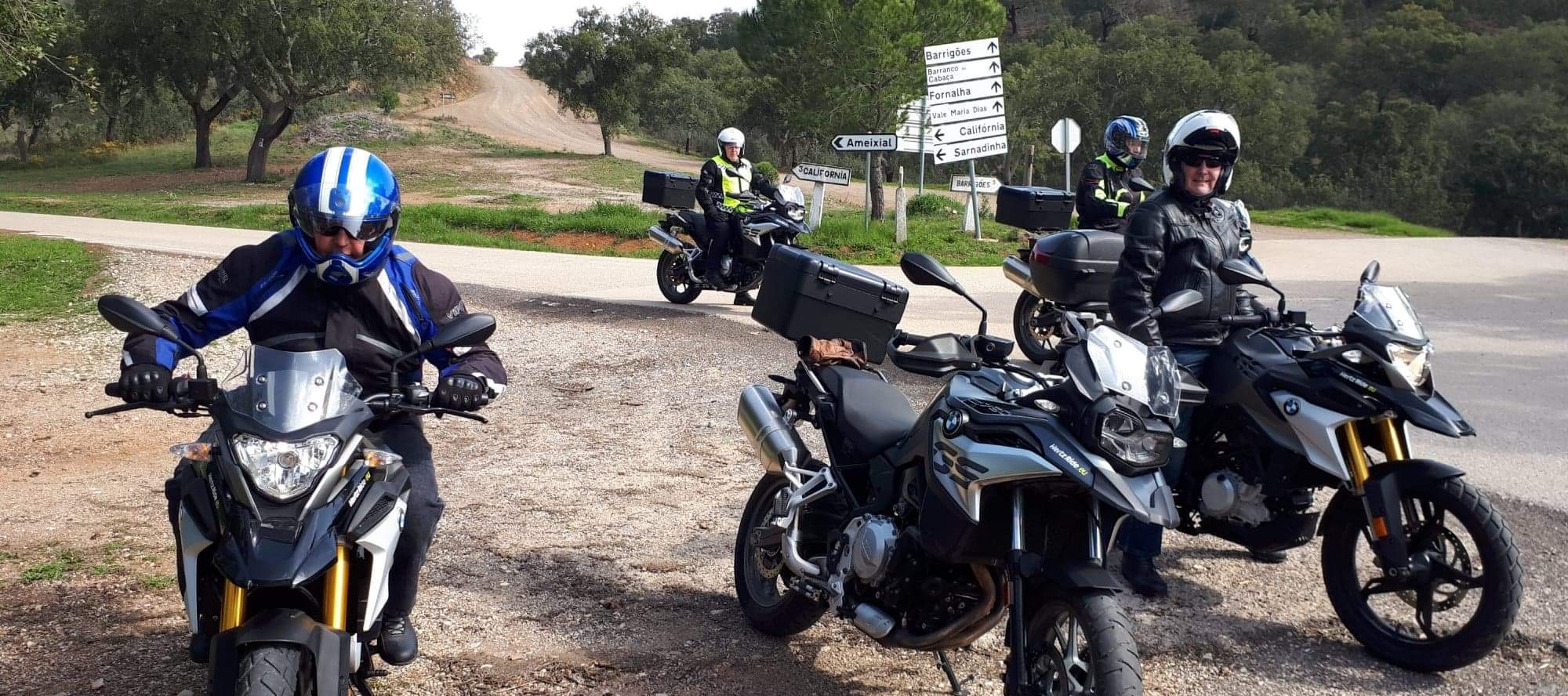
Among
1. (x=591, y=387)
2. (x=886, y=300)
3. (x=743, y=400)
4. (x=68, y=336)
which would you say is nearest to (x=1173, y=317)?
(x=886, y=300)

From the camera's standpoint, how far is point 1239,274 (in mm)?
4445

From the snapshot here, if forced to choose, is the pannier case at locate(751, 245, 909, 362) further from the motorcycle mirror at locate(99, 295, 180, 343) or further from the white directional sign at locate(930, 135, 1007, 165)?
the white directional sign at locate(930, 135, 1007, 165)

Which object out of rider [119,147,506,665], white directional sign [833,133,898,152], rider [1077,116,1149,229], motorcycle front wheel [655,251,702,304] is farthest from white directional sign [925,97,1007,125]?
rider [119,147,506,665]

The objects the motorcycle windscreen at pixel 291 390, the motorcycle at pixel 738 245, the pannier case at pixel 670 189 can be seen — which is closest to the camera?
the motorcycle windscreen at pixel 291 390

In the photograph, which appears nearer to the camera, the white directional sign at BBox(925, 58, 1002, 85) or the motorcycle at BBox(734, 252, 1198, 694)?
the motorcycle at BBox(734, 252, 1198, 694)

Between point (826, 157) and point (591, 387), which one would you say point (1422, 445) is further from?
point (826, 157)

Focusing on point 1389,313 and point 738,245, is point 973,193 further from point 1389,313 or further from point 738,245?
point 1389,313

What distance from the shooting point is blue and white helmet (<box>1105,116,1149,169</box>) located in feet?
31.0

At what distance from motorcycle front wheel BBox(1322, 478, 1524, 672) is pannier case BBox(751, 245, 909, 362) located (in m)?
1.73

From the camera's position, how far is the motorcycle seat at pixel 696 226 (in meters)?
12.8

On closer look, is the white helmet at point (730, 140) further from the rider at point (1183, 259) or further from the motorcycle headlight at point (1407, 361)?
the motorcycle headlight at point (1407, 361)

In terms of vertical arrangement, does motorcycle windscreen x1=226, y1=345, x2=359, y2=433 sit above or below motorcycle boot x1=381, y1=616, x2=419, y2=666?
above

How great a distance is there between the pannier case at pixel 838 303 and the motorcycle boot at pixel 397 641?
67.3 inches

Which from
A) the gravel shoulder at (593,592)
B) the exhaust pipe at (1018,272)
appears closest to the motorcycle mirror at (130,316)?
the gravel shoulder at (593,592)
